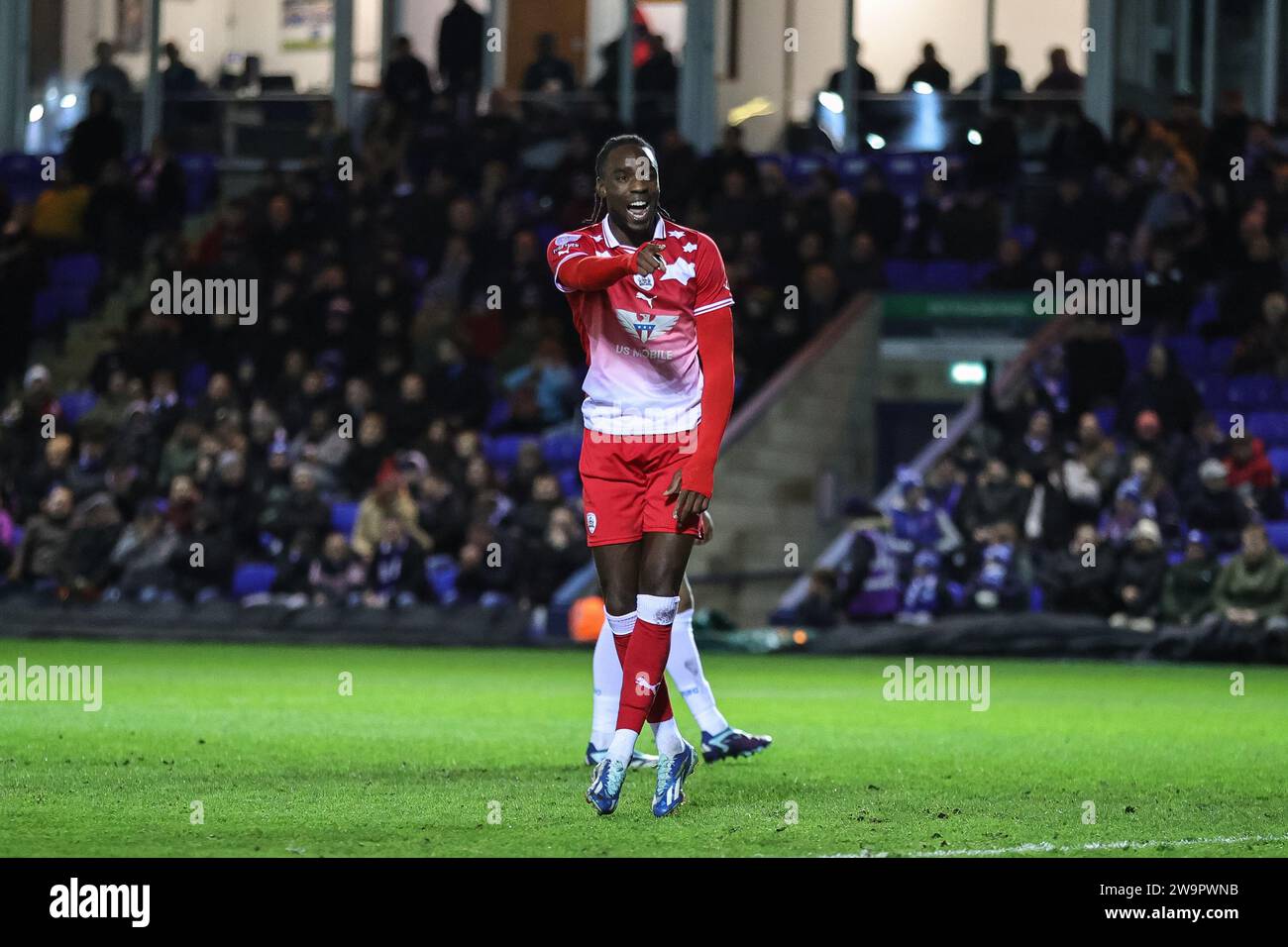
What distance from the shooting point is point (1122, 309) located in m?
23.5

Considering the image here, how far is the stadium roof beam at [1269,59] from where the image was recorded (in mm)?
28750

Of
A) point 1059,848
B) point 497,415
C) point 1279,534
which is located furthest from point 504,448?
point 1059,848

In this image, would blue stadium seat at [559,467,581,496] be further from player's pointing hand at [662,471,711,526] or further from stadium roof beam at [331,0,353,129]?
player's pointing hand at [662,471,711,526]

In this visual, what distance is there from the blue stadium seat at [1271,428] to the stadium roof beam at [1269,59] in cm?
768

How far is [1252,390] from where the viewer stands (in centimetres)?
2220

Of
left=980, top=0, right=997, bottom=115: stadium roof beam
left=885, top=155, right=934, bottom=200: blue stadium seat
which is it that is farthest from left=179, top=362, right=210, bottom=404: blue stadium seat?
left=980, top=0, right=997, bottom=115: stadium roof beam

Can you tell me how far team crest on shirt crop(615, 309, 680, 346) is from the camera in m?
8.66

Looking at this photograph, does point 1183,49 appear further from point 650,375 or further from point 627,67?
point 650,375

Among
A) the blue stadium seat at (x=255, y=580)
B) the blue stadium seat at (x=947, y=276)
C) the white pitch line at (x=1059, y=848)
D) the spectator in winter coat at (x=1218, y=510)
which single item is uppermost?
the blue stadium seat at (x=947, y=276)

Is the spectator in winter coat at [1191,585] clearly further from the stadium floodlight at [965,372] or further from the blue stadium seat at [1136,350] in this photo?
the stadium floodlight at [965,372]

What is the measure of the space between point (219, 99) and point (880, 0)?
8934mm

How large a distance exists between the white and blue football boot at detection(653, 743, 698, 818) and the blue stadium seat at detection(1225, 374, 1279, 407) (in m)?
14.8

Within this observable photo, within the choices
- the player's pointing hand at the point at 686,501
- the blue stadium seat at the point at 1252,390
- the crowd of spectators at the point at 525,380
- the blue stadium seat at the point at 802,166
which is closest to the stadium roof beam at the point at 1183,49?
the crowd of spectators at the point at 525,380

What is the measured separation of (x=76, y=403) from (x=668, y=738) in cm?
1879
